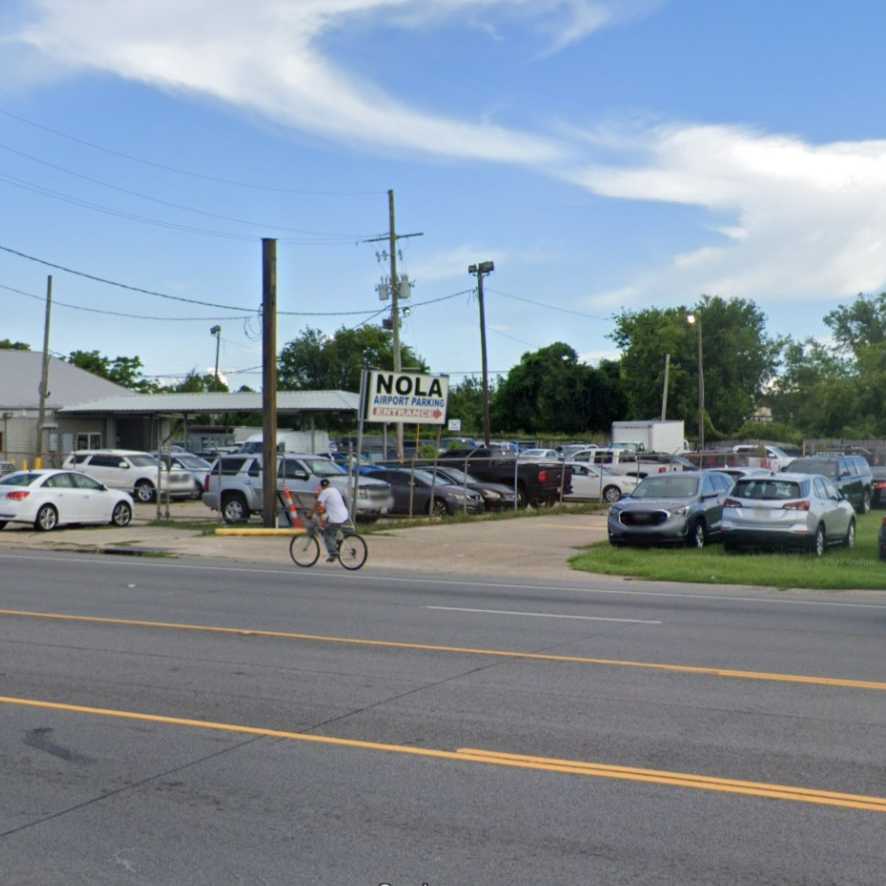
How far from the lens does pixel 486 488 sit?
34.4 metres

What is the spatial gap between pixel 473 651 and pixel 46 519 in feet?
63.8

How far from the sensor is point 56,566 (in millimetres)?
20000

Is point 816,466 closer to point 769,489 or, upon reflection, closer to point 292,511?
point 769,489

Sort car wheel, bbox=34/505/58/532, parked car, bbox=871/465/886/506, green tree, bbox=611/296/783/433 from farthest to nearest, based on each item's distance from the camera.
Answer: green tree, bbox=611/296/783/433, parked car, bbox=871/465/886/506, car wheel, bbox=34/505/58/532

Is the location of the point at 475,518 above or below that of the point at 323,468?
below

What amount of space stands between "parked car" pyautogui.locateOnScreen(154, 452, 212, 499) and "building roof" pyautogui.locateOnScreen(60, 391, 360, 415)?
867 cm

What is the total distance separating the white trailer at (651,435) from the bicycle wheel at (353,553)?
37494mm

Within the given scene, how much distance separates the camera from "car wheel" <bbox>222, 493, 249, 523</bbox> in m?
30.3

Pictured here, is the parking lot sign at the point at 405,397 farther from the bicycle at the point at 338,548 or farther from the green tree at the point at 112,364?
the green tree at the point at 112,364

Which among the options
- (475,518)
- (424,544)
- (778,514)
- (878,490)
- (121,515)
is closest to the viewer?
(778,514)

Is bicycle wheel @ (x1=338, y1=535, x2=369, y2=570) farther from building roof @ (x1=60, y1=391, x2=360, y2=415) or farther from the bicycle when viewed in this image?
building roof @ (x1=60, y1=391, x2=360, y2=415)

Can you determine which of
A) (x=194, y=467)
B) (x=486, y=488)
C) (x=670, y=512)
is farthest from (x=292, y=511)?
(x=194, y=467)

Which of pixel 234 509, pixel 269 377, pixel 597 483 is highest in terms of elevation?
pixel 269 377

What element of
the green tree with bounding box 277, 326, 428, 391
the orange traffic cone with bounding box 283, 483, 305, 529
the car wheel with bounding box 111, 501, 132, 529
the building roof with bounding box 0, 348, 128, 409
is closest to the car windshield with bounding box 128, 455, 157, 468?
the car wheel with bounding box 111, 501, 132, 529
